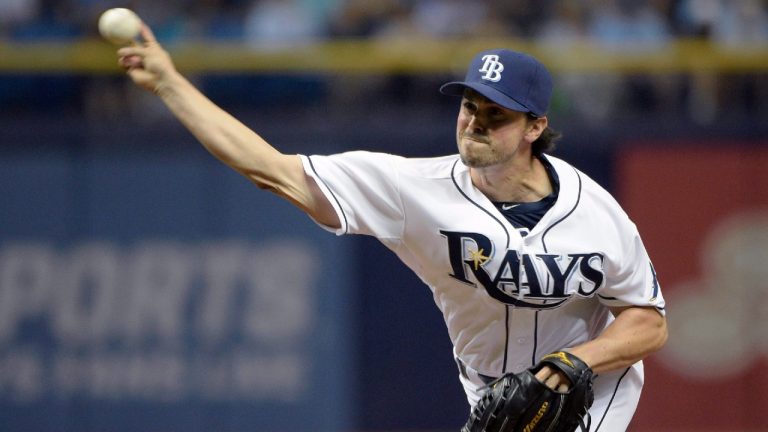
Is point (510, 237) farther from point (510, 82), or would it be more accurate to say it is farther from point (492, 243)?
point (510, 82)

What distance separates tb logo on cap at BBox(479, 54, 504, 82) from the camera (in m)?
4.00

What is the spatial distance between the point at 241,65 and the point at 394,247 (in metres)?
4.66

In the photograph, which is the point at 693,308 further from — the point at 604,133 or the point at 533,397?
the point at 533,397

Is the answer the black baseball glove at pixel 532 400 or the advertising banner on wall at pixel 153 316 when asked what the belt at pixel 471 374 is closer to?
the black baseball glove at pixel 532 400

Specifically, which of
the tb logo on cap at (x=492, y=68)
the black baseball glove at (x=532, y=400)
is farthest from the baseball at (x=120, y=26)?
the black baseball glove at (x=532, y=400)

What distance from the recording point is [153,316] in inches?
332

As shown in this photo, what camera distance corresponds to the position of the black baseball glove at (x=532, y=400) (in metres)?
3.94

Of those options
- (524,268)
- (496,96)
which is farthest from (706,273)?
(496,96)

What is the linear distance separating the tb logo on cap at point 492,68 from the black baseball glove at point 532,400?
89 cm

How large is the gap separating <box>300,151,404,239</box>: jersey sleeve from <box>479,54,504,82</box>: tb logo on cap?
1.30 ft

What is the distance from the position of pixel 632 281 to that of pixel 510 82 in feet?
2.50

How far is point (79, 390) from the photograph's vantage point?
841 centimetres

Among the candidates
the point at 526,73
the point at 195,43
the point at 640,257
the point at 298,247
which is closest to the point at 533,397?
the point at 640,257

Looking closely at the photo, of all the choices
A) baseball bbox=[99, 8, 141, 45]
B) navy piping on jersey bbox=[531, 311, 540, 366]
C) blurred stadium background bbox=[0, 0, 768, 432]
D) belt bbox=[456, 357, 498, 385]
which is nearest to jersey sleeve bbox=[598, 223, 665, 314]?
navy piping on jersey bbox=[531, 311, 540, 366]
